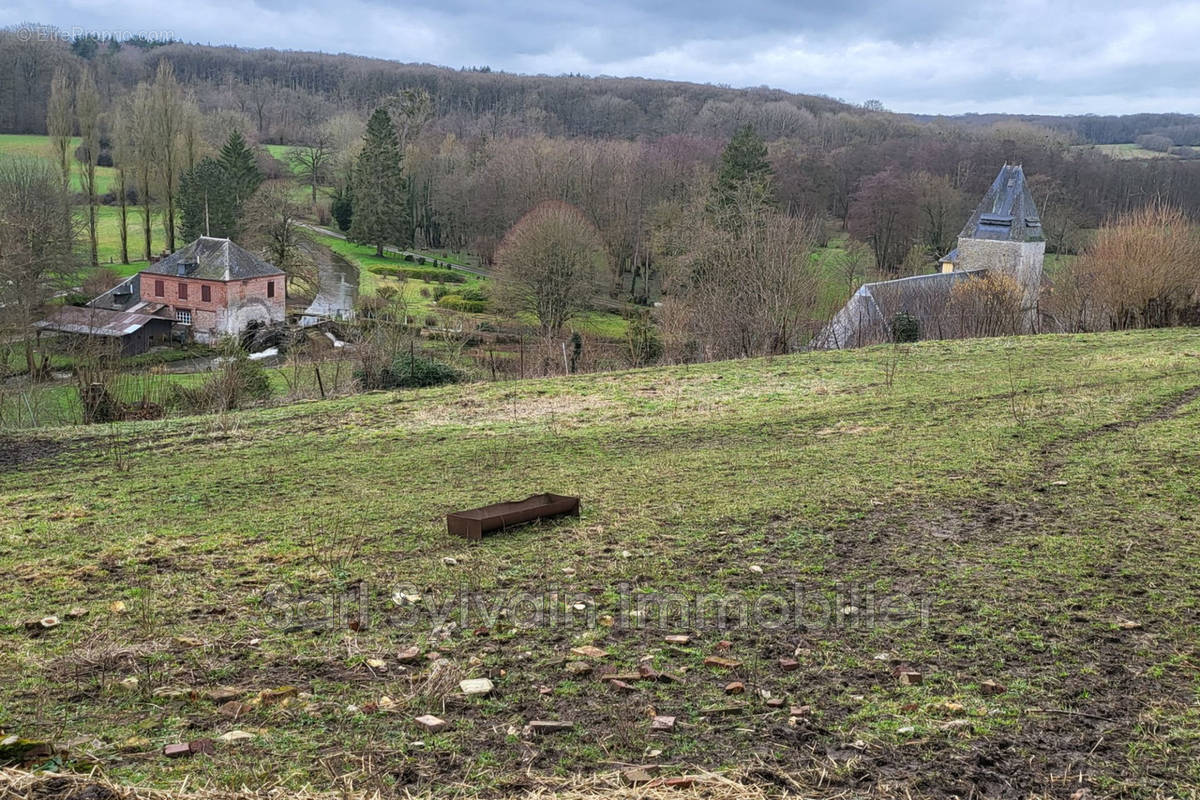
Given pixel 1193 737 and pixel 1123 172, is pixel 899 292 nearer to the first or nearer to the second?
pixel 1193 737


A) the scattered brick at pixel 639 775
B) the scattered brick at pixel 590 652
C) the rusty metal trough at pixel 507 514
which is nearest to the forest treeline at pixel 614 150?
the rusty metal trough at pixel 507 514

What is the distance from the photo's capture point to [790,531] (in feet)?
23.9

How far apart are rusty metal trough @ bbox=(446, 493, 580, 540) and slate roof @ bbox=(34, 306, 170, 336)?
4101 centimetres

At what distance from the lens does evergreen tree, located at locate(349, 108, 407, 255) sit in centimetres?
7494

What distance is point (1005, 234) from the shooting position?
43.8 metres

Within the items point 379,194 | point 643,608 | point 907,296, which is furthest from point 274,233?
point 643,608

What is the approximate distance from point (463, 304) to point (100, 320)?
19.0 meters

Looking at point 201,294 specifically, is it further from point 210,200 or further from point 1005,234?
point 1005,234

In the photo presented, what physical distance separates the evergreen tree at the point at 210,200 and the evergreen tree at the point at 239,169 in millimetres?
480

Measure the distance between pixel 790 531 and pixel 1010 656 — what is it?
8.04 feet

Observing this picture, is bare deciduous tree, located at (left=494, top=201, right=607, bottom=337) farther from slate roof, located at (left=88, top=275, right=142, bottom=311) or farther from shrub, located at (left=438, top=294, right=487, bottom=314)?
slate roof, located at (left=88, top=275, right=142, bottom=311)

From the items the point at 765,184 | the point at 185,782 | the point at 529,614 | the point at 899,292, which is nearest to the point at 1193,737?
the point at 529,614

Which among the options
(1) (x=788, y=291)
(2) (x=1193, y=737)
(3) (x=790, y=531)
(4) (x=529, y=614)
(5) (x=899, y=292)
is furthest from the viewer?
(5) (x=899, y=292)

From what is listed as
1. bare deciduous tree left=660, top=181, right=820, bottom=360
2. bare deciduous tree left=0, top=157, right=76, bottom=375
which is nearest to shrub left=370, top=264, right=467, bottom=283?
bare deciduous tree left=0, top=157, right=76, bottom=375
